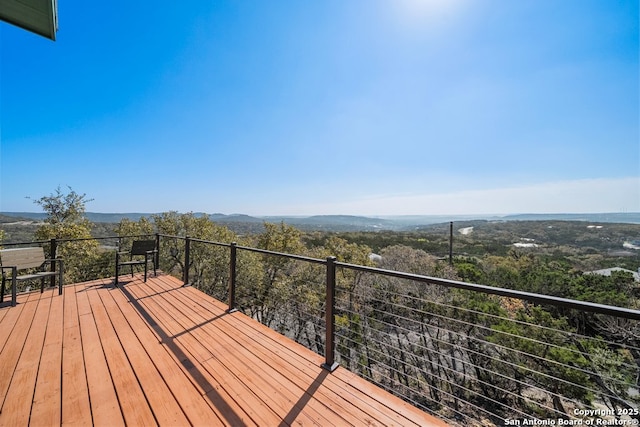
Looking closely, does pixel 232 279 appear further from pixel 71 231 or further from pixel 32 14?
pixel 71 231

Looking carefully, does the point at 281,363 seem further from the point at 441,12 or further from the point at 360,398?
the point at 441,12

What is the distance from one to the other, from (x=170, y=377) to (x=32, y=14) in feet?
12.2

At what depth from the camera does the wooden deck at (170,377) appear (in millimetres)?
1806

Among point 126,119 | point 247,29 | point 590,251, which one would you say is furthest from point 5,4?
point 590,251

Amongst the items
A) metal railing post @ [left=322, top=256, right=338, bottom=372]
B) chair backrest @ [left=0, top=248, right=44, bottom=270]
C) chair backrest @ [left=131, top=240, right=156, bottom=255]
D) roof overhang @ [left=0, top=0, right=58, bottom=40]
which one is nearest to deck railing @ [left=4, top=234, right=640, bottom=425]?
metal railing post @ [left=322, top=256, right=338, bottom=372]

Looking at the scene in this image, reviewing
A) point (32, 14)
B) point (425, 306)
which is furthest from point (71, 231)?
point (425, 306)

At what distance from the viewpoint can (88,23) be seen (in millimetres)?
6047

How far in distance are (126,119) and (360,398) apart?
13.1 meters

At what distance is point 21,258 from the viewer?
13.2ft

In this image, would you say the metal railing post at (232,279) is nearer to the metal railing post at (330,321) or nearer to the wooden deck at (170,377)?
the wooden deck at (170,377)

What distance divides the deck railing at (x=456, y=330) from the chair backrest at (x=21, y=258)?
69 centimetres

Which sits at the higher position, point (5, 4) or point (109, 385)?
point (5, 4)

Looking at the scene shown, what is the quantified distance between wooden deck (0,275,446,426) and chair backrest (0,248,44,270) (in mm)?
810

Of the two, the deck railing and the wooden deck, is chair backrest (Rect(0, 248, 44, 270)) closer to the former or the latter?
the deck railing
